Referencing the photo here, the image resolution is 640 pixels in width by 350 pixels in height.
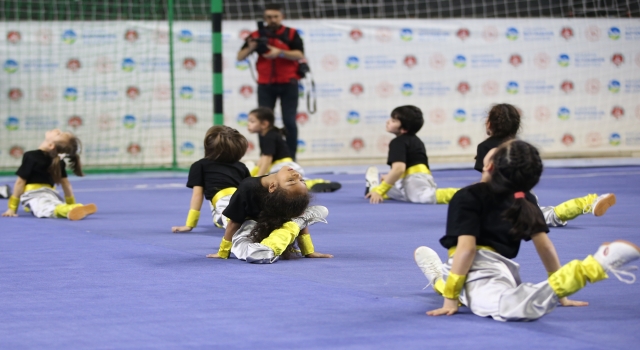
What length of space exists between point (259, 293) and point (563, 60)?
10.5 m

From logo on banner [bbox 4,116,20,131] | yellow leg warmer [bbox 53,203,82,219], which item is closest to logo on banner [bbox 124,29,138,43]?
logo on banner [bbox 4,116,20,131]

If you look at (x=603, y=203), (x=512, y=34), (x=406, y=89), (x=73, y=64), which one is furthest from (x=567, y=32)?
(x=603, y=203)

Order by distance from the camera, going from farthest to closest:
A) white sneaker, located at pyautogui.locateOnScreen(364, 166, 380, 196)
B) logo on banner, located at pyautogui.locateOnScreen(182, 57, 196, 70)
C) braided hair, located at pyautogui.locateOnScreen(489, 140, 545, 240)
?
logo on banner, located at pyautogui.locateOnScreen(182, 57, 196, 70) → white sneaker, located at pyautogui.locateOnScreen(364, 166, 380, 196) → braided hair, located at pyautogui.locateOnScreen(489, 140, 545, 240)

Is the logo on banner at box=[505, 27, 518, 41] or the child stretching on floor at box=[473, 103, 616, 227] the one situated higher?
the logo on banner at box=[505, 27, 518, 41]

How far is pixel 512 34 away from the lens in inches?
524

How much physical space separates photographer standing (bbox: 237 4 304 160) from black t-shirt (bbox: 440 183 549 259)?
6599 millimetres

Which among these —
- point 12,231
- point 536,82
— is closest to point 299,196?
point 12,231

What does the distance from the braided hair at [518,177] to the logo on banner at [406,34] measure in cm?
981

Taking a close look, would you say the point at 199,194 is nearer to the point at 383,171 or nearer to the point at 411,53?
the point at 383,171

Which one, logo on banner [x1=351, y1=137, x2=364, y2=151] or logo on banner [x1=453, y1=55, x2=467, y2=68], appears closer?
logo on banner [x1=351, y1=137, x2=364, y2=151]

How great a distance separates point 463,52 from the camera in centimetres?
1327

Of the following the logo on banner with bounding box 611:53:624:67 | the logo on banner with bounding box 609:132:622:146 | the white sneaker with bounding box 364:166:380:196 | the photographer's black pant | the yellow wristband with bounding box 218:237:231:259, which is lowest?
the yellow wristband with bounding box 218:237:231:259

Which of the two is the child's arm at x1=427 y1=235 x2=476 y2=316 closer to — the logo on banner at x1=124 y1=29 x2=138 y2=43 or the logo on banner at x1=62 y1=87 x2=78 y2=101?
the logo on banner at x1=124 y1=29 x2=138 y2=43

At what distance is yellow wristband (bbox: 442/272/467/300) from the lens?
3.49m
